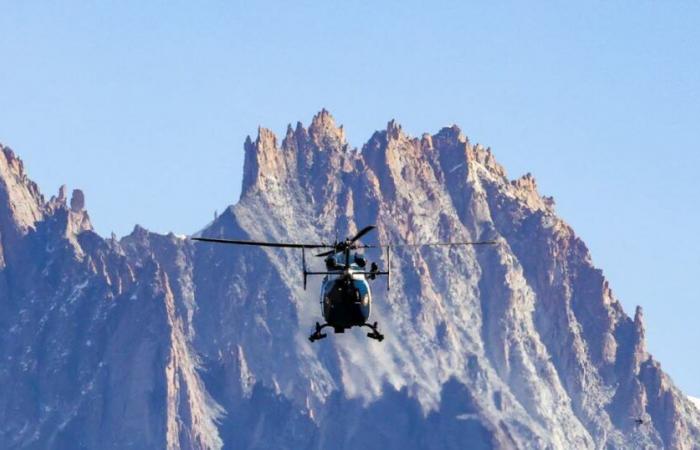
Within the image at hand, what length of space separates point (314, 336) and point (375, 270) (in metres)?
6.25

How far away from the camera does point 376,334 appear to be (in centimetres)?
19800

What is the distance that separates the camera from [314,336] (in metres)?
198

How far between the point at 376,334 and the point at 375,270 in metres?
4.48

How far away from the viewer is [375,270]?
200 metres

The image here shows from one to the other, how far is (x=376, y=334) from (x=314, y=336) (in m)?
4.10
